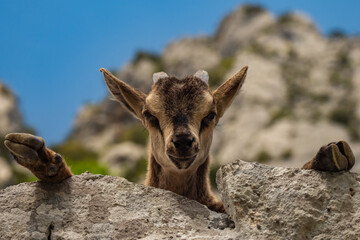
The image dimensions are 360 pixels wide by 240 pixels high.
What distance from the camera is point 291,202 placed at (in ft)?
18.9

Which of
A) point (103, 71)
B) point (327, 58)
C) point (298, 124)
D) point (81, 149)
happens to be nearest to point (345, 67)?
point (327, 58)

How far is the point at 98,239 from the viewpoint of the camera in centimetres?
584

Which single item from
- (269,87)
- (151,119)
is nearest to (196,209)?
(151,119)

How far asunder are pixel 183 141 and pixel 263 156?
138 feet

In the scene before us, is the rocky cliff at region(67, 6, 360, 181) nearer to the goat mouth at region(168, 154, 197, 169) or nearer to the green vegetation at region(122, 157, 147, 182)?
the green vegetation at region(122, 157, 147, 182)

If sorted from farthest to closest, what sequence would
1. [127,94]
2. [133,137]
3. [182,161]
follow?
[133,137] → [127,94] → [182,161]

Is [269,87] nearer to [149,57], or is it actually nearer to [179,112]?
[149,57]

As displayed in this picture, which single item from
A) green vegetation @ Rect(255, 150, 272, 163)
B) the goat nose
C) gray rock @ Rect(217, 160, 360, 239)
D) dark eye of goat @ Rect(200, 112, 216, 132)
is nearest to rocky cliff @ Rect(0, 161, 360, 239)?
gray rock @ Rect(217, 160, 360, 239)

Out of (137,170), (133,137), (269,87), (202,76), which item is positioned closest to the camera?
(202,76)

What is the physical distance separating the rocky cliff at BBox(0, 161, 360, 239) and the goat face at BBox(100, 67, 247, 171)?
0.97 metres

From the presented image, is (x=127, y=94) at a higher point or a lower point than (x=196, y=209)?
higher

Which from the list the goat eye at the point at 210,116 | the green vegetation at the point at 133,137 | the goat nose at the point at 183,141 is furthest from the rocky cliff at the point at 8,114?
the goat nose at the point at 183,141

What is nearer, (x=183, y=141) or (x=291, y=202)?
(x=291, y=202)

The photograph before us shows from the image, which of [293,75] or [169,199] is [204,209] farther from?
[293,75]
